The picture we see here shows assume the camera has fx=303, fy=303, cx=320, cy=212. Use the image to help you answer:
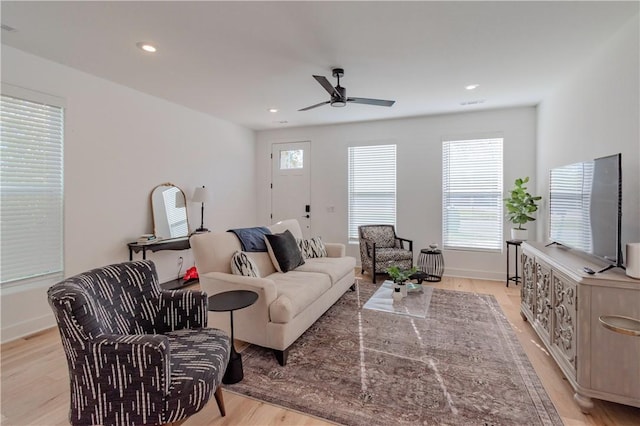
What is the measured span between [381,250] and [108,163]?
3.89 m

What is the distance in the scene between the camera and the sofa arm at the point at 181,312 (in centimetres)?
193

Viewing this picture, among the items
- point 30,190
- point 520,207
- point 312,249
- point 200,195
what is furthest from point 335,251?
point 30,190

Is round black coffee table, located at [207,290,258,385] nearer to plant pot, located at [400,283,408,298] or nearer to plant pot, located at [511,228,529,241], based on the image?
plant pot, located at [400,283,408,298]

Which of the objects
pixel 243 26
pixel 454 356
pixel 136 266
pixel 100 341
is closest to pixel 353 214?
pixel 454 356

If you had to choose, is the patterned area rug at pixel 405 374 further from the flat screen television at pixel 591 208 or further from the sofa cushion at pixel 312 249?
the flat screen television at pixel 591 208

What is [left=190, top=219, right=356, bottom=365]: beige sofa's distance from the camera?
241 cm

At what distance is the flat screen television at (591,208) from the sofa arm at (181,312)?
2691 millimetres

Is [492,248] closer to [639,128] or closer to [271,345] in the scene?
[639,128]

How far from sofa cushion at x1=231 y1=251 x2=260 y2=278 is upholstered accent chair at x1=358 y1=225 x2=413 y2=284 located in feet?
7.61

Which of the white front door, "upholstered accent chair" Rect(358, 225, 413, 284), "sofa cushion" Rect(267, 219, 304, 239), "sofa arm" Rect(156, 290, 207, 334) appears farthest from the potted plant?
"sofa arm" Rect(156, 290, 207, 334)

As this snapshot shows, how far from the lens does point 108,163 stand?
3623 millimetres

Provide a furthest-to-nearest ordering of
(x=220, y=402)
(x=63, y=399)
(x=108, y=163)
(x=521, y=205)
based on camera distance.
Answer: (x=521, y=205), (x=108, y=163), (x=63, y=399), (x=220, y=402)

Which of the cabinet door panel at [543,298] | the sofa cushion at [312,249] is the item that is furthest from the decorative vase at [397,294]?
the cabinet door panel at [543,298]

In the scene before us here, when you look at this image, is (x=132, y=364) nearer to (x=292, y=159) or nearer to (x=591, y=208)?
(x=591, y=208)
